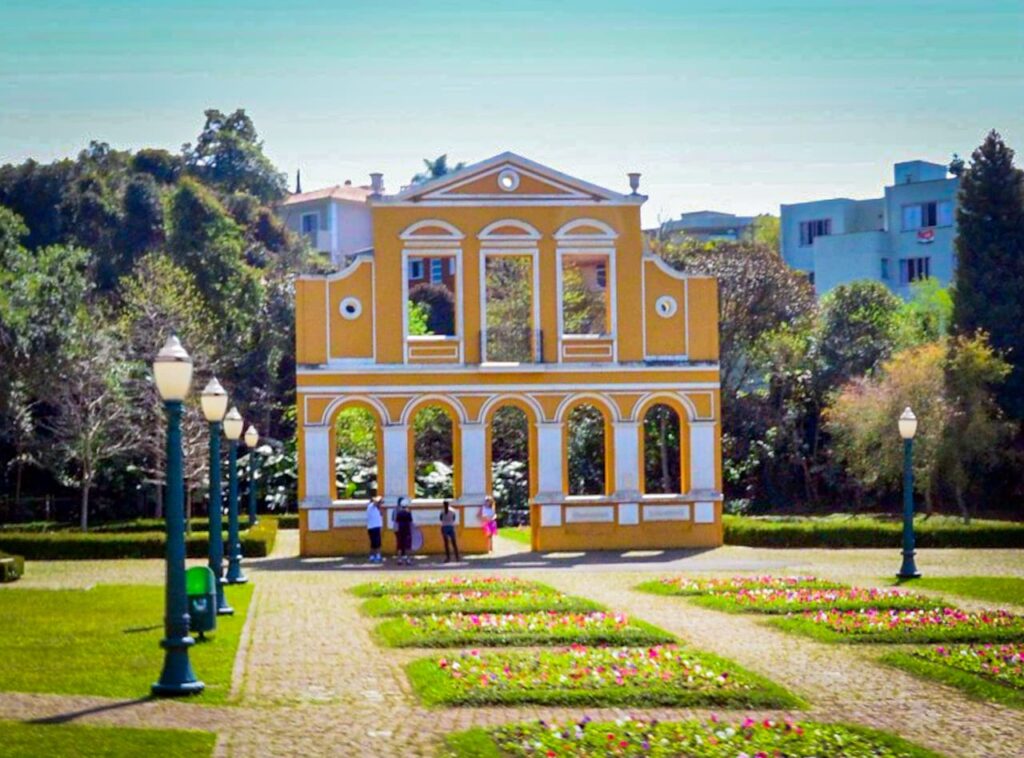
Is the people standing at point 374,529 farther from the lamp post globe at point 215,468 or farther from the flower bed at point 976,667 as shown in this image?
the flower bed at point 976,667

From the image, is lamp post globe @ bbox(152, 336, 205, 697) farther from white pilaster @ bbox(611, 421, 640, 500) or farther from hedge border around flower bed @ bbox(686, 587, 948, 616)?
white pilaster @ bbox(611, 421, 640, 500)

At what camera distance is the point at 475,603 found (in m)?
26.4

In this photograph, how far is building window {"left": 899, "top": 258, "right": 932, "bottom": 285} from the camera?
76.4 m

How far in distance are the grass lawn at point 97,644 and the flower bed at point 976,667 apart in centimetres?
745

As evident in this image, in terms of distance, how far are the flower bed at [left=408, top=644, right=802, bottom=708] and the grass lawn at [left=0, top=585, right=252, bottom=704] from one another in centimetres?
231

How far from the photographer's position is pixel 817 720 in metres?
15.5

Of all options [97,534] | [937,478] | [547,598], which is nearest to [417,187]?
[97,534]

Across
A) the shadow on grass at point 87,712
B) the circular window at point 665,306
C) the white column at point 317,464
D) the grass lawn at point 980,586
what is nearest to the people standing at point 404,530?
the white column at point 317,464

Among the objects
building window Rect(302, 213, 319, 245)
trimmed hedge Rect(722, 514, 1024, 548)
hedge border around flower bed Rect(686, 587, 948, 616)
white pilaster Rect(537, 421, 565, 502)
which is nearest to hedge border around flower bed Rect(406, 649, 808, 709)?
hedge border around flower bed Rect(686, 587, 948, 616)

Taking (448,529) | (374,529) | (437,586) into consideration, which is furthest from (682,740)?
(374,529)

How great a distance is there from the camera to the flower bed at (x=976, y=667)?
17.1 meters

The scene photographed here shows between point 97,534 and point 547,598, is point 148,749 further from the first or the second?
point 97,534

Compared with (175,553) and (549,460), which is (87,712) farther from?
(549,460)

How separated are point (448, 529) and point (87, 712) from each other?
76.3 feet
